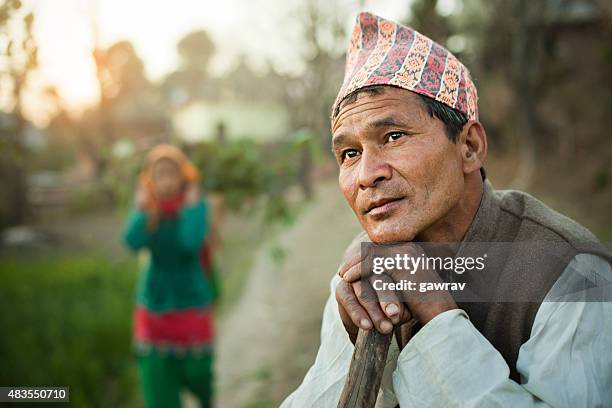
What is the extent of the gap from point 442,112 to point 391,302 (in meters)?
0.56

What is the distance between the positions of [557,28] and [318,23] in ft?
25.6

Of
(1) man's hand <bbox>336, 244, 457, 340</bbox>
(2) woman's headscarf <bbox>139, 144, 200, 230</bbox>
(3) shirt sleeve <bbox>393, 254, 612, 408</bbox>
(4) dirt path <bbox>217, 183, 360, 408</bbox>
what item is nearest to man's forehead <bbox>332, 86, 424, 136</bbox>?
(1) man's hand <bbox>336, 244, 457, 340</bbox>

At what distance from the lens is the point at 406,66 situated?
55.6 inches

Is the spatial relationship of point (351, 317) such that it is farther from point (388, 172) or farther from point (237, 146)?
point (237, 146)

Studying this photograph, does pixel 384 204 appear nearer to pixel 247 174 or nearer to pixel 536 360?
pixel 536 360

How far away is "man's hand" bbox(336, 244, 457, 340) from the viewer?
4.15ft


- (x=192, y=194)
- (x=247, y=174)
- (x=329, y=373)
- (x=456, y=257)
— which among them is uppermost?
(x=247, y=174)

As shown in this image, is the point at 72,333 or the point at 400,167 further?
the point at 72,333

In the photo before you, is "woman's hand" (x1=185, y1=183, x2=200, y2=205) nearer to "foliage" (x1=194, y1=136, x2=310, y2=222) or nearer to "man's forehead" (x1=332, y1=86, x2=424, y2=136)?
"foliage" (x1=194, y1=136, x2=310, y2=222)

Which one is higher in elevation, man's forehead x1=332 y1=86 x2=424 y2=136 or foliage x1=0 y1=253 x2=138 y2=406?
man's forehead x1=332 y1=86 x2=424 y2=136

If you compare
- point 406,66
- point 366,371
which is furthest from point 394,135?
point 366,371

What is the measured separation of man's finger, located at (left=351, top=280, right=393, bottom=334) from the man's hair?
0.50 meters

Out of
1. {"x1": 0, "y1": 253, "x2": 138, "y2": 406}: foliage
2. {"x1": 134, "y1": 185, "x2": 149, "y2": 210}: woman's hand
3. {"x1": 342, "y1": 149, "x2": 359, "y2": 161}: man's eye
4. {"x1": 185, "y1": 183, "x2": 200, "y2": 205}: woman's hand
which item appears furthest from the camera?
{"x1": 0, "y1": 253, "x2": 138, "y2": 406}: foliage

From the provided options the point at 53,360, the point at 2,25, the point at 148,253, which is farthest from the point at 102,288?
the point at 2,25
